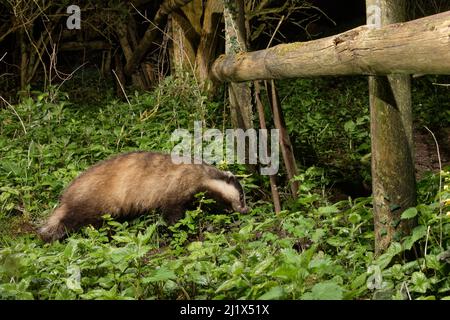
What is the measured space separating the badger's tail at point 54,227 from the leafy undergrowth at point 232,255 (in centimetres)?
10

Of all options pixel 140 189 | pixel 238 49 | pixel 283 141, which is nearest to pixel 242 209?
pixel 283 141

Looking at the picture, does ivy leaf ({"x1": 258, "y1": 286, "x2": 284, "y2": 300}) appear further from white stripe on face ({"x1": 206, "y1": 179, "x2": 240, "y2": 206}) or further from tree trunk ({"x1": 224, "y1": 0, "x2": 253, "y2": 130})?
tree trunk ({"x1": 224, "y1": 0, "x2": 253, "y2": 130})

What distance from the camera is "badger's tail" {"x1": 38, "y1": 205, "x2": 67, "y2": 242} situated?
16.9ft

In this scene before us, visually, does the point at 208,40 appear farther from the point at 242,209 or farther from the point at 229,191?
the point at 242,209

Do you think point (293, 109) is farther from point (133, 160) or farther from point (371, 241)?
point (371, 241)

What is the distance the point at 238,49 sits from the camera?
600 cm

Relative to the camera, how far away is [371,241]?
379 centimetres

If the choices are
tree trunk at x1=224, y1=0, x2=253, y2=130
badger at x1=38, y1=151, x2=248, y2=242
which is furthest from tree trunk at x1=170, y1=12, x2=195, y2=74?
badger at x1=38, y1=151, x2=248, y2=242

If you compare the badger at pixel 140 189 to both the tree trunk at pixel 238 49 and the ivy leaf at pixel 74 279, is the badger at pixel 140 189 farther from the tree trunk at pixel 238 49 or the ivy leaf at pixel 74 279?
the ivy leaf at pixel 74 279

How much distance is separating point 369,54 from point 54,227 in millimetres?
3167

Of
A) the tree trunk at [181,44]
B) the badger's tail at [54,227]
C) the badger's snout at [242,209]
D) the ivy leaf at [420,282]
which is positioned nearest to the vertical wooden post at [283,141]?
the badger's snout at [242,209]

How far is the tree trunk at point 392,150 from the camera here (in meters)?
3.52

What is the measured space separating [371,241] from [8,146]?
178 inches
